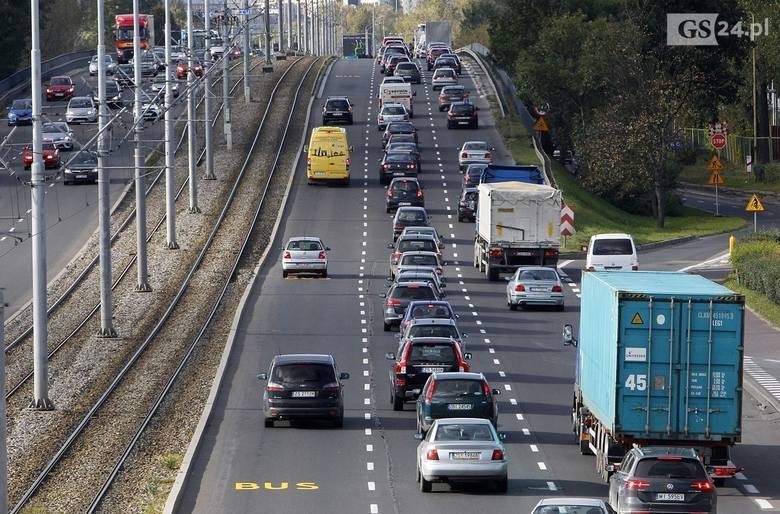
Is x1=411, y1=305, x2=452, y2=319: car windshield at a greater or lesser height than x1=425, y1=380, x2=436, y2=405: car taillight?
greater

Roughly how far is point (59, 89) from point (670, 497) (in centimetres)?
8773

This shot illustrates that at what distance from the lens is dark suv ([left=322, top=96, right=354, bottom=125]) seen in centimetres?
9431

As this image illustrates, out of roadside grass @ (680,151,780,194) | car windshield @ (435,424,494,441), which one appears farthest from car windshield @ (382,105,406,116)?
car windshield @ (435,424,494,441)

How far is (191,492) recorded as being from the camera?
27500 mm

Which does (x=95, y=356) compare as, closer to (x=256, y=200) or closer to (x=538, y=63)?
(x=256, y=200)

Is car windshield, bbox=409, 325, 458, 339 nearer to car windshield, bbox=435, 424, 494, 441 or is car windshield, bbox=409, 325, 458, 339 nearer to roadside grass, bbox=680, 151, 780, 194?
car windshield, bbox=435, 424, 494, 441

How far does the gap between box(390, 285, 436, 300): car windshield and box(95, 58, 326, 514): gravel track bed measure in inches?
198

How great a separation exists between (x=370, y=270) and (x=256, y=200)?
1568 centimetres

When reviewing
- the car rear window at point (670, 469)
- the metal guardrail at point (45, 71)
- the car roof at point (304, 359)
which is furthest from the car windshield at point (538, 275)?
the metal guardrail at point (45, 71)

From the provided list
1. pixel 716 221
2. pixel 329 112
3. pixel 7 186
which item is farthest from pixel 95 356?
pixel 329 112

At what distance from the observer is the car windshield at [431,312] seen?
4172 centimetres

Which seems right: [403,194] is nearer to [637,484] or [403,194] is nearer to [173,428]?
[173,428]

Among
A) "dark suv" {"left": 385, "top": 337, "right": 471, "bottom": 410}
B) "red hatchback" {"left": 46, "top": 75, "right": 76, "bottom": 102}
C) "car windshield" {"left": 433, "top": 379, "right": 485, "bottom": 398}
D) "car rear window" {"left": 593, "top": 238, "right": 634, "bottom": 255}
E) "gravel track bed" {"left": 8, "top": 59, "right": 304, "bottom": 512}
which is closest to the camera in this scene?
"car windshield" {"left": 433, "top": 379, "right": 485, "bottom": 398}

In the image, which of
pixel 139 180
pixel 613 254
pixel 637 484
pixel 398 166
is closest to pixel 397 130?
pixel 398 166
